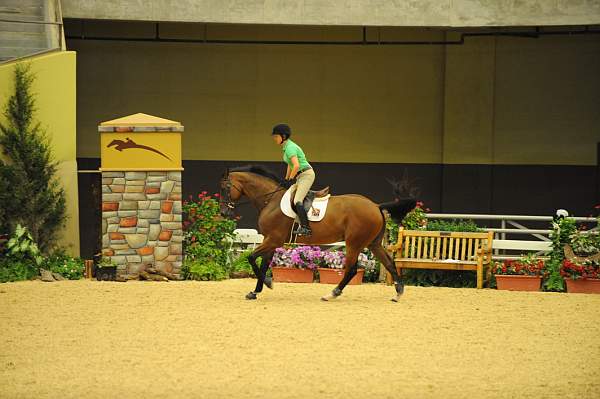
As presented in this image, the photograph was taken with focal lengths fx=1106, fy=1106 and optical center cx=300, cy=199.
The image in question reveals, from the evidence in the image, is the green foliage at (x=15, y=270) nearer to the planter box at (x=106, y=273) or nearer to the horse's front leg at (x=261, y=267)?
the planter box at (x=106, y=273)

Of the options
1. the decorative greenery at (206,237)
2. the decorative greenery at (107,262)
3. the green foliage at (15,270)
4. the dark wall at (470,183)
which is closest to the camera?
the green foliage at (15,270)

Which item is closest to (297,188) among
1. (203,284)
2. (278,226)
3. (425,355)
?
(278,226)

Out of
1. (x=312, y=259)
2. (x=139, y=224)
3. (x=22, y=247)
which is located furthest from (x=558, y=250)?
(x=22, y=247)

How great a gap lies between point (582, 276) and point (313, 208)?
4.27 metres

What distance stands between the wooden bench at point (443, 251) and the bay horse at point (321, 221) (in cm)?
150

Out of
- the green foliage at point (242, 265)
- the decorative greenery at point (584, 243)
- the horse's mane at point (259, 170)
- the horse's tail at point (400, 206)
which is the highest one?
the horse's mane at point (259, 170)

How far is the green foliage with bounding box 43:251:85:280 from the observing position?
1730 centimetres

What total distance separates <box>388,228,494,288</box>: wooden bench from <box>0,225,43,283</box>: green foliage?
5527mm

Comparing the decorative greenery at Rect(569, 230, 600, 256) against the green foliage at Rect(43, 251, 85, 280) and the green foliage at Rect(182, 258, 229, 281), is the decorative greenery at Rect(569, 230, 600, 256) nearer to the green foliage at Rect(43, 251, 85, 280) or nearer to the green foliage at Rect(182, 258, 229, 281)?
the green foliage at Rect(182, 258, 229, 281)

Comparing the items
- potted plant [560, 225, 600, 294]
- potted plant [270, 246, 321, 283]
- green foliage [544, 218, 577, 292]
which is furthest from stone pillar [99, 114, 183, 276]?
potted plant [560, 225, 600, 294]

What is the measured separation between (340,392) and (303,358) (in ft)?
5.14

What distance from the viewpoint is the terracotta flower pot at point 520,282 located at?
1661cm

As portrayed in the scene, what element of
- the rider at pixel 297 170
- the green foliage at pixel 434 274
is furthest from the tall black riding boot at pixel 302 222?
the green foliage at pixel 434 274

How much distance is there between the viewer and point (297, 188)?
14.9 m
